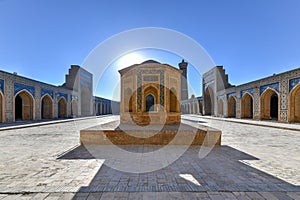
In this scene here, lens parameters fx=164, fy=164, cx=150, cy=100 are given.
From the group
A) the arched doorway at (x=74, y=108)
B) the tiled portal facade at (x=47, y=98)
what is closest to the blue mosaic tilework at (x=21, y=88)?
the tiled portal facade at (x=47, y=98)

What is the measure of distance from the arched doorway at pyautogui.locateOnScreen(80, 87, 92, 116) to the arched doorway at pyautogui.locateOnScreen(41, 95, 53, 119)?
7.57m

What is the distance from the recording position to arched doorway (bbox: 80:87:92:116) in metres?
27.0

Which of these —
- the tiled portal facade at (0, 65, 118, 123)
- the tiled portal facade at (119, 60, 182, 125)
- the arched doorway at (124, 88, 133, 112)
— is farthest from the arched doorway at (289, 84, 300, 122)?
the tiled portal facade at (0, 65, 118, 123)

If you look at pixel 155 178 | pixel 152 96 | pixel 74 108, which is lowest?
pixel 155 178

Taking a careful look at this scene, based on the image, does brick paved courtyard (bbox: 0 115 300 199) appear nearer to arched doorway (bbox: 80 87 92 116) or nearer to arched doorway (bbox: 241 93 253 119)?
arched doorway (bbox: 241 93 253 119)

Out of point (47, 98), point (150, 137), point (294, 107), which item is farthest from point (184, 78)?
point (150, 137)

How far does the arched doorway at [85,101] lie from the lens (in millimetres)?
27031

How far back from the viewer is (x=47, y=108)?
19.3 meters

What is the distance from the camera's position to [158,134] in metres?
5.91

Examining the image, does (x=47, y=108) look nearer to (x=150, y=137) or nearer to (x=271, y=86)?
(x=150, y=137)

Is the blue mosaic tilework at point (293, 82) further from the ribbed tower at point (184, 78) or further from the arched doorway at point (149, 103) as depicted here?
the ribbed tower at point (184, 78)

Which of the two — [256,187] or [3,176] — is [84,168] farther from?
[256,187]

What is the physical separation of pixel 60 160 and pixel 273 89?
17.8 metres

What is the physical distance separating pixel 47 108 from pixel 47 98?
121cm
